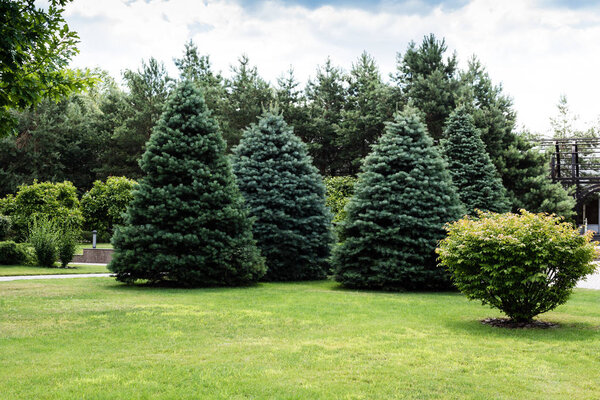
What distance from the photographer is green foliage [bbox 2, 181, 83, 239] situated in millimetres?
23906

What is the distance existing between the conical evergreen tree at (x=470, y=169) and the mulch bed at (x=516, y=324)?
1113cm

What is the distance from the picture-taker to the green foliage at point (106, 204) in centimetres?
2814

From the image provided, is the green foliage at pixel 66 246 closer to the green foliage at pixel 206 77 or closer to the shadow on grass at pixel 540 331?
the shadow on grass at pixel 540 331

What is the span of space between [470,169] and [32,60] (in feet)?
50.3

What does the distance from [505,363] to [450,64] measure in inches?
1148

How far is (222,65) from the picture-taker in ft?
142

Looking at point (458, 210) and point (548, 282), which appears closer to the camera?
point (548, 282)

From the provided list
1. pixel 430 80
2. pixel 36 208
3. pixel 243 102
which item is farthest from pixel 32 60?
pixel 243 102

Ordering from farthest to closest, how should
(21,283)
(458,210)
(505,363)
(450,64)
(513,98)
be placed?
(450,64) → (513,98) → (458,210) → (21,283) → (505,363)

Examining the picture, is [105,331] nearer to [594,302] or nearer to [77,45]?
[77,45]

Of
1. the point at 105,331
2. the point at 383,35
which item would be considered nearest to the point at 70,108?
the point at 383,35

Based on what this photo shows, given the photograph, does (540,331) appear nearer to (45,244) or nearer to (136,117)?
(45,244)

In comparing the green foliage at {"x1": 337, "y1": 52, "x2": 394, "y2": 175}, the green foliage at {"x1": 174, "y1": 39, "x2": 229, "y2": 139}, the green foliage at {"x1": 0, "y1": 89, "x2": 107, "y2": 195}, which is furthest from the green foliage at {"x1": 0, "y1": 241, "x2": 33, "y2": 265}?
the green foliage at {"x1": 0, "y1": 89, "x2": 107, "y2": 195}

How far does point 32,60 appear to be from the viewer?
901cm
